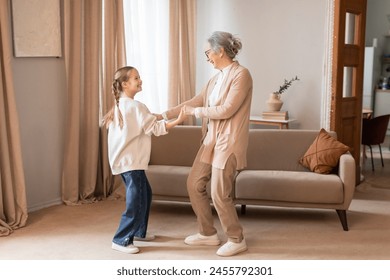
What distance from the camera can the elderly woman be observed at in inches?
137

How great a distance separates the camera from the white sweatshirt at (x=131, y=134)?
3.60m

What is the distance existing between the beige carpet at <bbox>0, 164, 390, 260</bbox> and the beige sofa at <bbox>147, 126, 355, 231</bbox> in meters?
0.18

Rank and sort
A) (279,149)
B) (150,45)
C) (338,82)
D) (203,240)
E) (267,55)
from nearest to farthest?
(203,240)
(279,149)
(338,82)
(150,45)
(267,55)

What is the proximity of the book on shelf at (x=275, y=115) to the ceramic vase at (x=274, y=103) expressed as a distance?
59mm

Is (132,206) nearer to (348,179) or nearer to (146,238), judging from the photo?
(146,238)

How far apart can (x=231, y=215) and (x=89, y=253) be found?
0.98 metres

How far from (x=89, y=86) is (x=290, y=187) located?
2034 mm

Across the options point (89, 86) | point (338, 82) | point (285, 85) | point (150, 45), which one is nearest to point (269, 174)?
point (338, 82)

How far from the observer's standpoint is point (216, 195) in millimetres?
3576

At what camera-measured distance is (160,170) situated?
179 inches

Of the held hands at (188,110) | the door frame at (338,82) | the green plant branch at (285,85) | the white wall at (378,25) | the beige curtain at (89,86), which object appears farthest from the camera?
the white wall at (378,25)

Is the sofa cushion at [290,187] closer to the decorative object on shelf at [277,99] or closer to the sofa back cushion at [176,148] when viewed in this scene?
the sofa back cushion at [176,148]

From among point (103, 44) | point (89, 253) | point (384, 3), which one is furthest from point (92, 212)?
point (384, 3)

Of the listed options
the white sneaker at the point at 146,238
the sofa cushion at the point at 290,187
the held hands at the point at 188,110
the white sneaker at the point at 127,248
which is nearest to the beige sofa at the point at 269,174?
the sofa cushion at the point at 290,187
